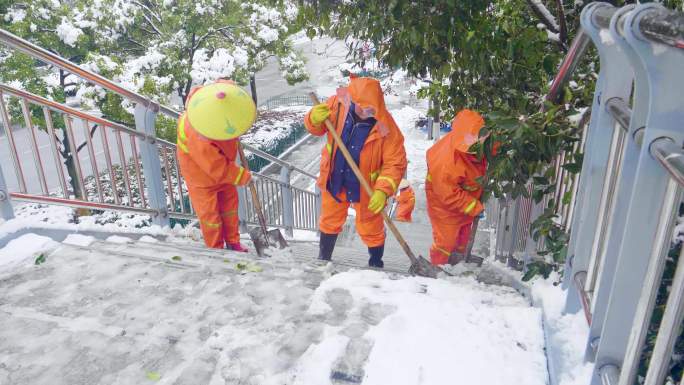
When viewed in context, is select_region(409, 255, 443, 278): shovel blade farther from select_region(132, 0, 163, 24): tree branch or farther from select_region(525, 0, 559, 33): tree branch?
select_region(132, 0, 163, 24): tree branch

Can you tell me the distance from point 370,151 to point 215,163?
1.22 m

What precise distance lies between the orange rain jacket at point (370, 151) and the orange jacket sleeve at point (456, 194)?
338 mm

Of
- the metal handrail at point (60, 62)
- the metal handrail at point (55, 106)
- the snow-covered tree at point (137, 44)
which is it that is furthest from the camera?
the snow-covered tree at point (137, 44)

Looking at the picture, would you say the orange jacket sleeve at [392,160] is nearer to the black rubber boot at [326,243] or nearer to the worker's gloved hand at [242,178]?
the black rubber boot at [326,243]

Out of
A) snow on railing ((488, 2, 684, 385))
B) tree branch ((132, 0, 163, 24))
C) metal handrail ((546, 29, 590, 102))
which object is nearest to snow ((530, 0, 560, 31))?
metal handrail ((546, 29, 590, 102))

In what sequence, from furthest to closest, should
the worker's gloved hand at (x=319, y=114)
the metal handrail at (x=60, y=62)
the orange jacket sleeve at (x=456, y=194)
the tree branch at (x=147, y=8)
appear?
the tree branch at (x=147, y=8)
the worker's gloved hand at (x=319, y=114)
the orange jacket sleeve at (x=456, y=194)
the metal handrail at (x=60, y=62)

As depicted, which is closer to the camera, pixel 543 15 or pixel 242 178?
pixel 543 15

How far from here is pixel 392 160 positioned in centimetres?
398

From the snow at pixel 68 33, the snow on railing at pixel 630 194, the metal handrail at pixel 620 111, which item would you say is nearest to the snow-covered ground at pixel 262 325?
the snow on railing at pixel 630 194

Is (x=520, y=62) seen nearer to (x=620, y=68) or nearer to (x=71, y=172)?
(x=620, y=68)

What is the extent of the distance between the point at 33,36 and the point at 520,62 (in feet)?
38.7

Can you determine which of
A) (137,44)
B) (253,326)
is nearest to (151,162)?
(253,326)

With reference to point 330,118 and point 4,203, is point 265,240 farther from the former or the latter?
point 4,203

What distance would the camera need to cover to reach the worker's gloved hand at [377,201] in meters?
3.85
